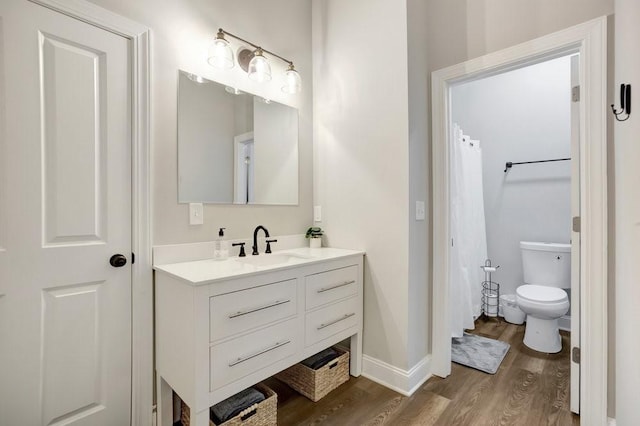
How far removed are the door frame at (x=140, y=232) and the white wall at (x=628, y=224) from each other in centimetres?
210

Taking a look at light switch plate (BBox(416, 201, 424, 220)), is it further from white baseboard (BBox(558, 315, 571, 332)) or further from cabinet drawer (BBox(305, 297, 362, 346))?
white baseboard (BBox(558, 315, 571, 332))

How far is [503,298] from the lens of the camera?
311cm

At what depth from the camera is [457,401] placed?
1.81 metres

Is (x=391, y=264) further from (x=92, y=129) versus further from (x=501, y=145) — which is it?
(x=501, y=145)

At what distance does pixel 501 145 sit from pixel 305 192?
2.32 m

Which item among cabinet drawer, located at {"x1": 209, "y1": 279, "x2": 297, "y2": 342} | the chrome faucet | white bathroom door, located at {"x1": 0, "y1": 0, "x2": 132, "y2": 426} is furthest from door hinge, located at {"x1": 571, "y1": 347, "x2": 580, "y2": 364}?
white bathroom door, located at {"x1": 0, "y1": 0, "x2": 132, "y2": 426}

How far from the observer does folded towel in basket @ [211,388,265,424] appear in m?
1.45

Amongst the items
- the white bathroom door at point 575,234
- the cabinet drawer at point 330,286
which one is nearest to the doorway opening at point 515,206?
the white bathroom door at point 575,234

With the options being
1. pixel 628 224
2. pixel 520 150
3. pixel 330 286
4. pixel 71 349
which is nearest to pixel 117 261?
pixel 71 349

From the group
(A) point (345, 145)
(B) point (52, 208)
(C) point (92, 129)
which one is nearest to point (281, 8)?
(A) point (345, 145)

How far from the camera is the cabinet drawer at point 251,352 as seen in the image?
1329mm

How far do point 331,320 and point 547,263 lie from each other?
2237mm

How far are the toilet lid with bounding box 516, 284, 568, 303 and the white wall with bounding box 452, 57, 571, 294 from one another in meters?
0.55

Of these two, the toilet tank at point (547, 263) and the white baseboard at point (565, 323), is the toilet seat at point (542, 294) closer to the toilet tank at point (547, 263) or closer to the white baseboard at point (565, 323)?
the toilet tank at point (547, 263)
